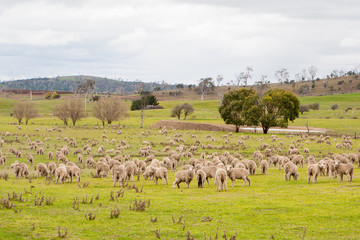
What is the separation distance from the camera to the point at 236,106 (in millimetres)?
82250

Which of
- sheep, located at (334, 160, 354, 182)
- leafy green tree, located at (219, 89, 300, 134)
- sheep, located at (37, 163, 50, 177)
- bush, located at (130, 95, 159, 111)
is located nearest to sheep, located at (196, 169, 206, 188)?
sheep, located at (334, 160, 354, 182)

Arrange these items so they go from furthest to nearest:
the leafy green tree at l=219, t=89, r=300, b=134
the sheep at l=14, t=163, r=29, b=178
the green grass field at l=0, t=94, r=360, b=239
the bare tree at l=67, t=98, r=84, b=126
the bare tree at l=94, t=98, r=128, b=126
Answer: the bare tree at l=67, t=98, r=84, b=126 → the bare tree at l=94, t=98, r=128, b=126 → the leafy green tree at l=219, t=89, r=300, b=134 → the sheep at l=14, t=163, r=29, b=178 → the green grass field at l=0, t=94, r=360, b=239

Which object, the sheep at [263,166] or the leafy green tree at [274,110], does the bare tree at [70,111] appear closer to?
the leafy green tree at [274,110]

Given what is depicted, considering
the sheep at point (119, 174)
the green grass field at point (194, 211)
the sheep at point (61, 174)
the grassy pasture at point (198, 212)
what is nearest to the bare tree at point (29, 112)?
the green grass field at point (194, 211)

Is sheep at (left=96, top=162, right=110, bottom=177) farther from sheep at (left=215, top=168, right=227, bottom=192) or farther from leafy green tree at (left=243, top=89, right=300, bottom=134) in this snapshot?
leafy green tree at (left=243, top=89, right=300, bottom=134)

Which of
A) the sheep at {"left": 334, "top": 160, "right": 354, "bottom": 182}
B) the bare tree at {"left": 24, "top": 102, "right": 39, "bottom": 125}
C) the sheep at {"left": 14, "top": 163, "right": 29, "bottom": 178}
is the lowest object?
the sheep at {"left": 14, "top": 163, "right": 29, "bottom": 178}

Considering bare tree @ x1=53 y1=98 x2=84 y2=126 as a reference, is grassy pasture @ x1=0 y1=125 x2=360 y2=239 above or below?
below

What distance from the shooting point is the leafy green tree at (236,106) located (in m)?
80.5

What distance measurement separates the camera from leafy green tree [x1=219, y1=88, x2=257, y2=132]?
→ 80.5m

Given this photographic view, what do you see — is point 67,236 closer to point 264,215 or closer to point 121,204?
point 121,204

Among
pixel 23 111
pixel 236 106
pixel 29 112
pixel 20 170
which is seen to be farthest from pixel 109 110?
pixel 20 170

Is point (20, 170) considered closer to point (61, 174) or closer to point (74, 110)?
point (61, 174)

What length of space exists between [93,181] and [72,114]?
72.3 meters

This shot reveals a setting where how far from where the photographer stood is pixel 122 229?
48.0 ft
